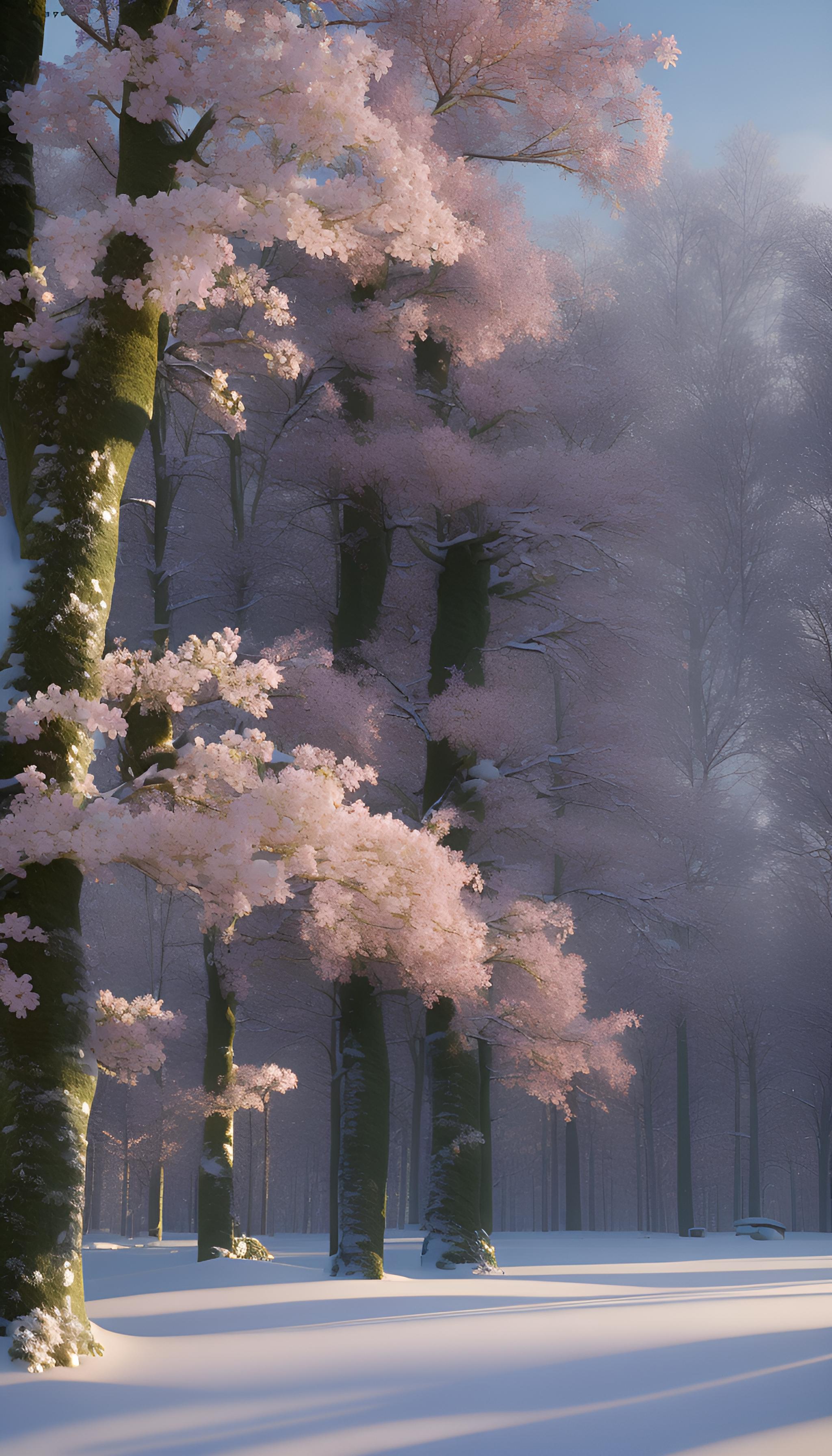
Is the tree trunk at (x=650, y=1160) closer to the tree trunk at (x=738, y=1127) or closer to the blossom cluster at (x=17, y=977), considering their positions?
the tree trunk at (x=738, y=1127)

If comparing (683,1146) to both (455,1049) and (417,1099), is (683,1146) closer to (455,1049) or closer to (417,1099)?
(417,1099)

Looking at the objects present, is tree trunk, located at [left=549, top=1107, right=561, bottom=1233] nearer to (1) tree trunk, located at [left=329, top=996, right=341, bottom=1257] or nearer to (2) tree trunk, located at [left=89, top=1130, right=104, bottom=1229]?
(1) tree trunk, located at [left=329, top=996, right=341, bottom=1257]

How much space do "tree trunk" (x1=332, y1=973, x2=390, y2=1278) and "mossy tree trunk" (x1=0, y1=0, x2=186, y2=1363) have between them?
19.4 ft

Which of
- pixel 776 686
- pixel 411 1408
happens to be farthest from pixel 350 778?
pixel 776 686

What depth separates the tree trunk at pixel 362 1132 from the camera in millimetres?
10359

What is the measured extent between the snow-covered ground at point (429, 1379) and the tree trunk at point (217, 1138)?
5721 millimetres

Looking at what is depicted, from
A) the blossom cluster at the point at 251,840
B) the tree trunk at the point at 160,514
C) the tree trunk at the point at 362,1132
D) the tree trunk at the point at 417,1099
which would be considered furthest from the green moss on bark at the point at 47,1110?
the tree trunk at the point at 417,1099

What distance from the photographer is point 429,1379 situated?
170 inches

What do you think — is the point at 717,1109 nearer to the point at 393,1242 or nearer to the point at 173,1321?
the point at 393,1242

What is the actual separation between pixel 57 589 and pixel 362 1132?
705 cm

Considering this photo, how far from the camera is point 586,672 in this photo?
13.9m

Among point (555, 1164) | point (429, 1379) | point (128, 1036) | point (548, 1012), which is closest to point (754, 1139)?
point (555, 1164)

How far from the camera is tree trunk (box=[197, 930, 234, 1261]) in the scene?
43.3 feet

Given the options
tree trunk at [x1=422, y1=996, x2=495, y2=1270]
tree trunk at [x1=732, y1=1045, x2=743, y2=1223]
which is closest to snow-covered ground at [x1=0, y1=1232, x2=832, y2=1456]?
tree trunk at [x1=422, y1=996, x2=495, y2=1270]
